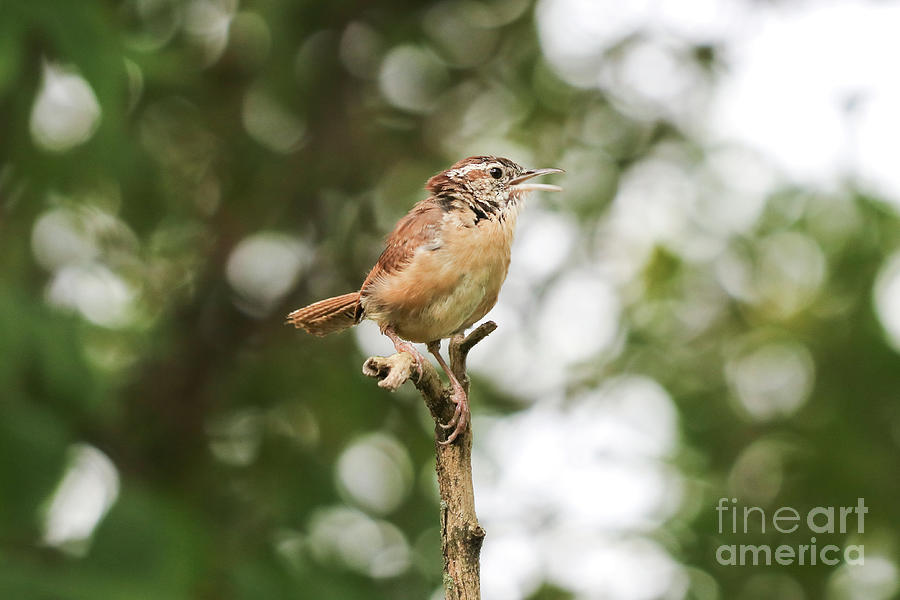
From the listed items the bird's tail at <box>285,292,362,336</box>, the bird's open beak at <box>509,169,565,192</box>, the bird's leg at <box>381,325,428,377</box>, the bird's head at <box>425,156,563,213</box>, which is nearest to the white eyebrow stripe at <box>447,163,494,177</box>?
the bird's head at <box>425,156,563,213</box>

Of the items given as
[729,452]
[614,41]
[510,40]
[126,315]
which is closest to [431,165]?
[510,40]

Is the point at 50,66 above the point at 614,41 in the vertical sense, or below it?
below

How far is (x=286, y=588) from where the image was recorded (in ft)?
17.4

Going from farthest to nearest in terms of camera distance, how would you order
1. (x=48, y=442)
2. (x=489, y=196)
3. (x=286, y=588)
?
(x=286, y=588) → (x=48, y=442) → (x=489, y=196)

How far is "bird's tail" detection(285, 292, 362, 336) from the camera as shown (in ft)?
12.5

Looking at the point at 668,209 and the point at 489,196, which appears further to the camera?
the point at 668,209

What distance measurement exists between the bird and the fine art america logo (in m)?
3.17

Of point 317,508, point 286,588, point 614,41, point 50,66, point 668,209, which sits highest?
point 614,41

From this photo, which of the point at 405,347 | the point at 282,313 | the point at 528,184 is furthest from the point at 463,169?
the point at 282,313

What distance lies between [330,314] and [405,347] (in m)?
0.63

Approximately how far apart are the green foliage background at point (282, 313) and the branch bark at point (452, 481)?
84.4 inches

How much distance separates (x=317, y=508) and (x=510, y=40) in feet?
13.1

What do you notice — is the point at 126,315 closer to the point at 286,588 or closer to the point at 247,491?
the point at 247,491

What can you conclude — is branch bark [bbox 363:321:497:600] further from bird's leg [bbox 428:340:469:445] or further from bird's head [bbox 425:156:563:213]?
bird's head [bbox 425:156:563:213]
